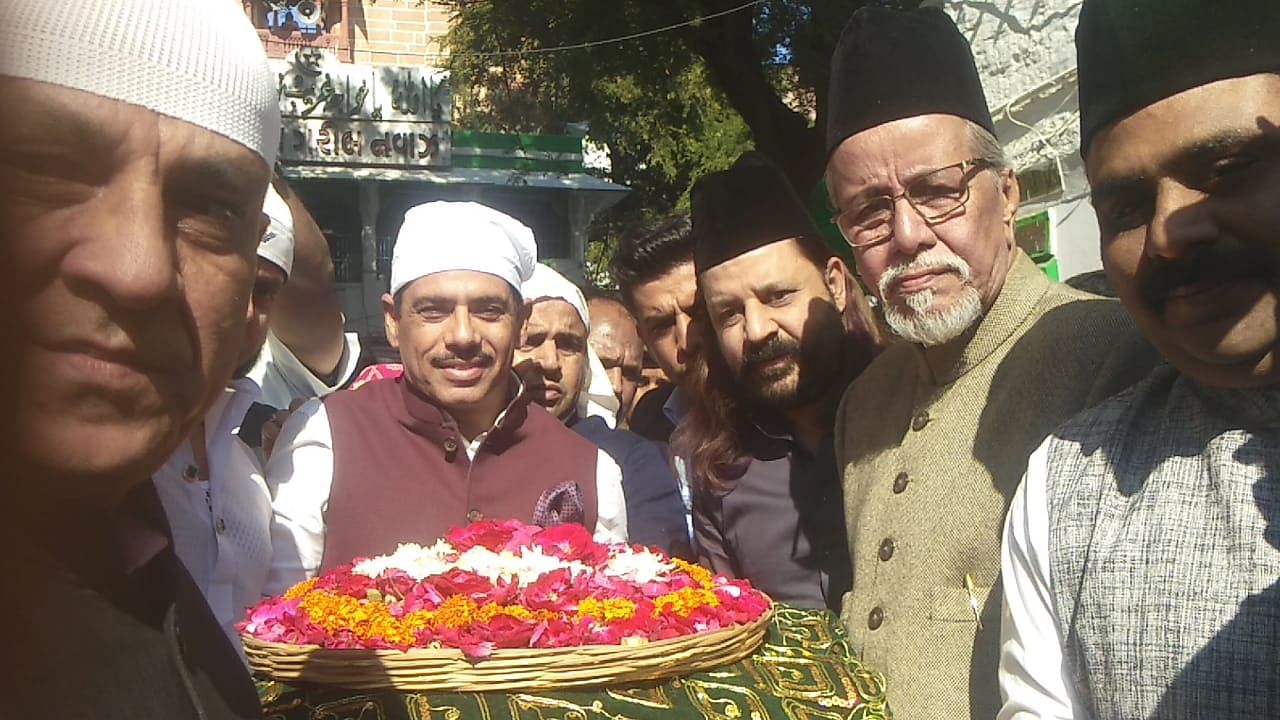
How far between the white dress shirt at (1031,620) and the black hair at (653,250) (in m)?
2.14

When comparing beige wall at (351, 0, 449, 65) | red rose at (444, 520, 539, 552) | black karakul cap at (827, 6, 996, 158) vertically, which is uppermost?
beige wall at (351, 0, 449, 65)

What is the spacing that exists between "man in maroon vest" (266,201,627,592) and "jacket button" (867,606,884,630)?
77 cm

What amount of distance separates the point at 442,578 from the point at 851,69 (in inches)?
68.6

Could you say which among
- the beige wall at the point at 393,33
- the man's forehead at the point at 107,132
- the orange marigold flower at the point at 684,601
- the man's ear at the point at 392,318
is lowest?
the orange marigold flower at the point at 684,601

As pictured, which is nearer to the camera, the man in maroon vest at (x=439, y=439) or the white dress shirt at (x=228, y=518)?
the white dress shirt at (x=228, y=518)

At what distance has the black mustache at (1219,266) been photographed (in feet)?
5.32

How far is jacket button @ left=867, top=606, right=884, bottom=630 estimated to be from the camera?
2.46 metres

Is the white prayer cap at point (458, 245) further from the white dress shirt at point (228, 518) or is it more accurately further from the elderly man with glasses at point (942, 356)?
the elderly man with glasses at point (942, 356)

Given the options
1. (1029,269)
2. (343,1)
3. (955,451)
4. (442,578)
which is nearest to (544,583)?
(442,578)

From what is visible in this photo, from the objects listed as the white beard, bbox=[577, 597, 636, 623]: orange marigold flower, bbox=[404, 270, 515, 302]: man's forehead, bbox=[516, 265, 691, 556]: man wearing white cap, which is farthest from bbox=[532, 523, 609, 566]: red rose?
the white beard

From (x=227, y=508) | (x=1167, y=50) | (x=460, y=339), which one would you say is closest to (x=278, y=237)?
(x=460, y=339)

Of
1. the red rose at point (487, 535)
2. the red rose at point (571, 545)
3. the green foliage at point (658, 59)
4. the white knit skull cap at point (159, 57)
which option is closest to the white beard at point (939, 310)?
the red rose at point (571, 545)

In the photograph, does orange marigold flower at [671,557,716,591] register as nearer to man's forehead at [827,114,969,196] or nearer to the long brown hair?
the long brown hair

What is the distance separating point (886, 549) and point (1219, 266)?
43.9 inches
